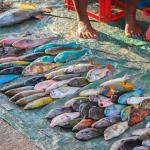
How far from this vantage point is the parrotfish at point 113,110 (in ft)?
10.6

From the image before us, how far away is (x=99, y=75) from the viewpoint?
3.86 metres

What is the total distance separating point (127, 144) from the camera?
113 inches

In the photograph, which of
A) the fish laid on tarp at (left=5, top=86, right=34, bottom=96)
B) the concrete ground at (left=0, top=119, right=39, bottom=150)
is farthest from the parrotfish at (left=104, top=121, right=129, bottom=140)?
the fish laid on tarp at (left=5, top=86, right=34, bottom=96)

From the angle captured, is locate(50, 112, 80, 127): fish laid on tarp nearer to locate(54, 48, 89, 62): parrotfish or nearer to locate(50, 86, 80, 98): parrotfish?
locate(50, 86, 80, 98): parrotfish

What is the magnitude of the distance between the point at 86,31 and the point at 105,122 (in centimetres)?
188

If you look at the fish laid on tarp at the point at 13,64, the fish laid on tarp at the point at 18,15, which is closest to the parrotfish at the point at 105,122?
the fish laid on tarp at the point at 13,64

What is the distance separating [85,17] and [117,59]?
89 centimetres

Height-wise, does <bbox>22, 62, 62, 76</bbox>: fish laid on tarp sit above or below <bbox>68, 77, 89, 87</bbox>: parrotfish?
above

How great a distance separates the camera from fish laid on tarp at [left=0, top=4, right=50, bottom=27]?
5.40m

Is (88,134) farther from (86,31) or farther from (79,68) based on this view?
(86,31)

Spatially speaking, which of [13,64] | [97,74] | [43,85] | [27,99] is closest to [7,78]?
[13,64]

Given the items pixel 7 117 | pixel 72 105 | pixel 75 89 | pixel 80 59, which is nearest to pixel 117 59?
pixel 80 59

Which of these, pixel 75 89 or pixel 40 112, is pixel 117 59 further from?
pixel 40 112

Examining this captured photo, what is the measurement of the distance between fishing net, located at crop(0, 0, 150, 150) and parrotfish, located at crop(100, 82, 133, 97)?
167mm
